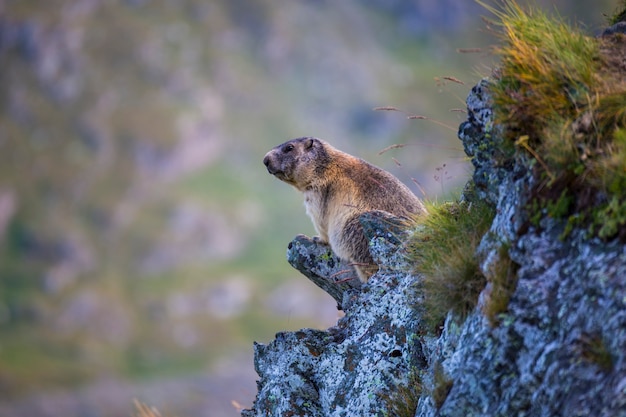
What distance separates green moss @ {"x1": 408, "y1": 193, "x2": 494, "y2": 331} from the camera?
35.2 ft

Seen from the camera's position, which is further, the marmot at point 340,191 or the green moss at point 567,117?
the marmot at point 340,191

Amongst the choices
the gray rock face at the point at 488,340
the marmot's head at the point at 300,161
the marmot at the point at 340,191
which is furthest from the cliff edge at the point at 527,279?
Result: the marmot's head at the point at 300,161

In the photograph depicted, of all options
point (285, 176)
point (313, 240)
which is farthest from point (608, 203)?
point (285, 176)

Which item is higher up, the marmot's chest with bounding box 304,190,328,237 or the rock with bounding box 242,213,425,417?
the marmot's chest with bounding box 304,190,328,237

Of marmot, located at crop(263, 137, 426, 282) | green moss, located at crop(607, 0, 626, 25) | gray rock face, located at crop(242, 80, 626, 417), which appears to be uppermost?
marmot, located at crop(263, 137, 426, 282)

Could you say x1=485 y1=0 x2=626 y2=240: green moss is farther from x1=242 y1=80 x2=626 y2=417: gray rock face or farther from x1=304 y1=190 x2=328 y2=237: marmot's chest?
x1=304 y1=190 x2=328 y2=237: marmot's chest

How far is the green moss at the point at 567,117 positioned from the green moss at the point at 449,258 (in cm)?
122

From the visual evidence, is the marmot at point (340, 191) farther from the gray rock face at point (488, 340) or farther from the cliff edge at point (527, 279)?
the cliff edge at point (527, 279)

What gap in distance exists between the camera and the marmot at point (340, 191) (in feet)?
54.9

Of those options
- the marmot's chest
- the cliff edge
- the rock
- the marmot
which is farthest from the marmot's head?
the cliff edge

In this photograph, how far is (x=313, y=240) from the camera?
57.4 ft

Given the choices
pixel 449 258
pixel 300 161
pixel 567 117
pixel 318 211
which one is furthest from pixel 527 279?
pixel 300 161

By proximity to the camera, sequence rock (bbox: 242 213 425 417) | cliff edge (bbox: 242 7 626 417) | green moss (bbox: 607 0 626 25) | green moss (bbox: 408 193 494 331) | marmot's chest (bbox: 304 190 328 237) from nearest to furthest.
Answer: cliff edge (bbox: 242 7 626 417)
green moss (bbox: 408 193 494 331)
green moss (bbox: 607 0 626 25)
rock (bbox: 242 213 425 417)
marmot's chest (bbox: 304 190 328 237)

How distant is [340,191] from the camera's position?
60.2 feet
